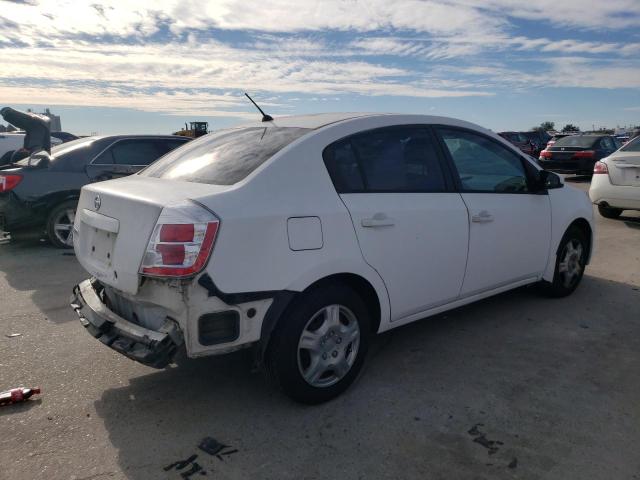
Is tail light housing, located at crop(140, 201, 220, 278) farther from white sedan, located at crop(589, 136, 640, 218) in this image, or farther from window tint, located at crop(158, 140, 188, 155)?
white sedan, located at crop(589, 136, 640, 218)

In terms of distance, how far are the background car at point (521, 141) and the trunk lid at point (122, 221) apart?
23481 mm

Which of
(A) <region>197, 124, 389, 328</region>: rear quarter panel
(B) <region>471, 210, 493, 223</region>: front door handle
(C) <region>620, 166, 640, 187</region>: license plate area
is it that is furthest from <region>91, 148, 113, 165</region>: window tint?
(C) <region>620, 166, 640, 187</region>: license plate area

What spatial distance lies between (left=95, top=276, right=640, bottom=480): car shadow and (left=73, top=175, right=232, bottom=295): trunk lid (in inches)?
32.5

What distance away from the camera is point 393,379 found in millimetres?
3475

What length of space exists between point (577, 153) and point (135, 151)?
44.9 feet

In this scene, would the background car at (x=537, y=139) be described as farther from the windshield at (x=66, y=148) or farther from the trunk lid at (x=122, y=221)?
the trunk lid at (x=122, y=221)

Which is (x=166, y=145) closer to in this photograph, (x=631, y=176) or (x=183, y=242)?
(x=183, y=242)

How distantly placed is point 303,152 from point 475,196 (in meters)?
1.52

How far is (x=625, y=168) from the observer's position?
8.45 m

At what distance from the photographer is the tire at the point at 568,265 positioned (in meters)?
4.93

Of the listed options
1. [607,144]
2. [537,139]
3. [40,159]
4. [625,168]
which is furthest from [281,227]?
[537,139]

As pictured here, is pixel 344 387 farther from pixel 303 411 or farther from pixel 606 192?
pixel 606 192

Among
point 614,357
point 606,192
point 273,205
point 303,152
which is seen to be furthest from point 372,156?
point 606,192

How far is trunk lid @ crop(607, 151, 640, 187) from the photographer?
27.3ft
